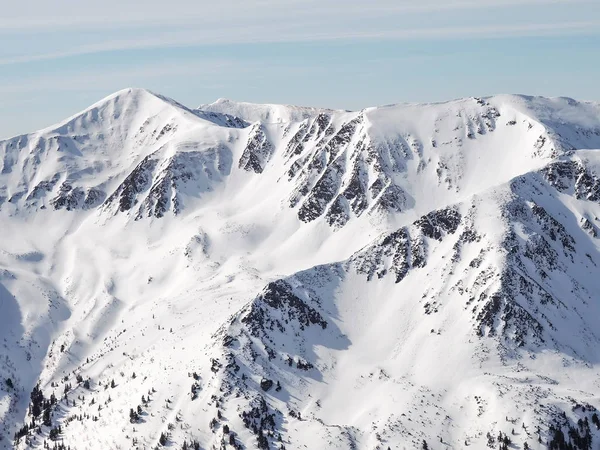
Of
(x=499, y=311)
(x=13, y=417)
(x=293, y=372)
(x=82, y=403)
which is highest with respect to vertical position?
(x=499, y=311)

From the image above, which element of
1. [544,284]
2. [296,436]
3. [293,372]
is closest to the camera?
[296,436]

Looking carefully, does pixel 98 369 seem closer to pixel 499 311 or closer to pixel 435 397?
pixel 435 397

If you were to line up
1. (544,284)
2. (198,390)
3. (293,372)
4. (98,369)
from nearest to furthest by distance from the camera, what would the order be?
(198,390) < (293,372) < (544,284) < (98,369)

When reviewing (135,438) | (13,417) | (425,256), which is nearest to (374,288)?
(425,256)

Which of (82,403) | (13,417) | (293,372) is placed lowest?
(13,417)

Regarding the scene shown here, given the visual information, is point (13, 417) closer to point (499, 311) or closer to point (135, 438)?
point (135, 438)

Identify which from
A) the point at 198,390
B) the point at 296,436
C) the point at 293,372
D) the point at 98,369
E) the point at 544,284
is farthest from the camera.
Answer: the point at 98,369

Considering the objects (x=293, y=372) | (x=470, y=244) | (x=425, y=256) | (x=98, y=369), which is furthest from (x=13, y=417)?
(x=470, y=244)

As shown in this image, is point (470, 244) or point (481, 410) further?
point (470, 244)

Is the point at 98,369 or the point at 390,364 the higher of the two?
the point at 390,364

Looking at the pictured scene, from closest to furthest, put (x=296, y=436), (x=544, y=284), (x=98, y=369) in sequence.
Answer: (x=296, y=436)
(x=544, y=284)
(x=98, y=369)
